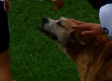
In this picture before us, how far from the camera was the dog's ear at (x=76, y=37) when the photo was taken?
3.21 m

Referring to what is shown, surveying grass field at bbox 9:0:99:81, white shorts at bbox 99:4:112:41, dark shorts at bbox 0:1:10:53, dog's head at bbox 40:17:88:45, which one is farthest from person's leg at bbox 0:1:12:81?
white shorts at bbox 99:4:112:41

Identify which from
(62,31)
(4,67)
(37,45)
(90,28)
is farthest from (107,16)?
(37,45)

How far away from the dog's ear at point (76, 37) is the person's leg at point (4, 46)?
61 centimetres

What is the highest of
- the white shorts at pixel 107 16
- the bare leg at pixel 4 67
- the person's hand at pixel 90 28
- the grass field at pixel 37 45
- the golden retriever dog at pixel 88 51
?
the white shorts at pixel 107 16

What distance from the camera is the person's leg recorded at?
344cm

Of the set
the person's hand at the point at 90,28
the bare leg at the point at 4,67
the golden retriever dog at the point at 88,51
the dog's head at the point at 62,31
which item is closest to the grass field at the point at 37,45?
the bare leg at the point at 4,67

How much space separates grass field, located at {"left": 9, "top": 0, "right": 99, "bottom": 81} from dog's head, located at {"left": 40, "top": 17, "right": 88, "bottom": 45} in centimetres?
87

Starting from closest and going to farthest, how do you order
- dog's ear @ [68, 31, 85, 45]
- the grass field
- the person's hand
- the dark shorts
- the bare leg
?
1. the person's hand
2. dog's ear @ [68, 31, 85, 45]
3. the dark shorts
4. the bare leg
5. the grass field

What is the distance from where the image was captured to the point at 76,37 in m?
3.26

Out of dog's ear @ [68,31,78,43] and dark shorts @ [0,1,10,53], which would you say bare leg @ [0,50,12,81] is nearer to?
dark shorts @ [0,1,10,53]

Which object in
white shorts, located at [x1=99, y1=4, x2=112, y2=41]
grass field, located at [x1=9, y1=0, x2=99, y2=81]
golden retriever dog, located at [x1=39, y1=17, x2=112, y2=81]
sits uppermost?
white shorts, located at [x1=99, y1=4, x2=112, y2=41]

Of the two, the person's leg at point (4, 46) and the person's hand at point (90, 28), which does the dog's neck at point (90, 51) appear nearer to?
the person's hand at point (90, 28)

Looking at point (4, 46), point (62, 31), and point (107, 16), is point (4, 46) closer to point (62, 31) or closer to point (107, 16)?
point (62, 31)

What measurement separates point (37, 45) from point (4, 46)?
153 centimetres
